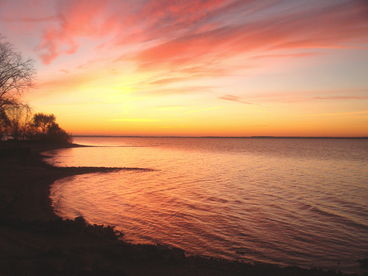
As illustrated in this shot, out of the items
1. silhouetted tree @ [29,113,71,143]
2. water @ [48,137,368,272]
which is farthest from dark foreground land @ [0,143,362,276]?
silhouetted tree @ [29,113,71,143]

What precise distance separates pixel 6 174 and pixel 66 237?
21186 mm

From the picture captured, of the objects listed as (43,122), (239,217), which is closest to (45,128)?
(43,122)

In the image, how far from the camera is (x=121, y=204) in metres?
18.0

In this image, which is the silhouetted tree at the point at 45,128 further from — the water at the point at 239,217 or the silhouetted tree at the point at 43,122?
the water at the point at 239,217

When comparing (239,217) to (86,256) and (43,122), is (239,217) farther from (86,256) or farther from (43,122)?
(43,122)

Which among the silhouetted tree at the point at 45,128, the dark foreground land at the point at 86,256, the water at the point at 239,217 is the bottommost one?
the water at the point at 239,217

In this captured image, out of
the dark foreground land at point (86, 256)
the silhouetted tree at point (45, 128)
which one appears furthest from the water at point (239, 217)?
the silhouetted tree at point (45, 128)

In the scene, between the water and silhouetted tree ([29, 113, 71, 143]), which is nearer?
the water

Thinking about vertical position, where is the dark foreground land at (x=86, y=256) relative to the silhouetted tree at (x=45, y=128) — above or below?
below

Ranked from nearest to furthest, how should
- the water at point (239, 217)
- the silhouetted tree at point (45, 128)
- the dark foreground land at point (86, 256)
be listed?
the dark foreground land at point (86, 256)
the water at point (239, 217)
the silhouetted tree at point (45, 128)

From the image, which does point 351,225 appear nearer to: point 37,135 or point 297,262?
point 297,262

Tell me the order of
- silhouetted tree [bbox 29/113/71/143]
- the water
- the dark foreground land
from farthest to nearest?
silhouetted tree [bbox 29/113/71/143]
the water
the dark foreground land

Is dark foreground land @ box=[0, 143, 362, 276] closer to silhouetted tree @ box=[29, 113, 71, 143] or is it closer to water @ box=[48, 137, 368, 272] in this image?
water @ box=[48, 137, 368, 272]

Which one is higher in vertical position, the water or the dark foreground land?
the dark foreground land
